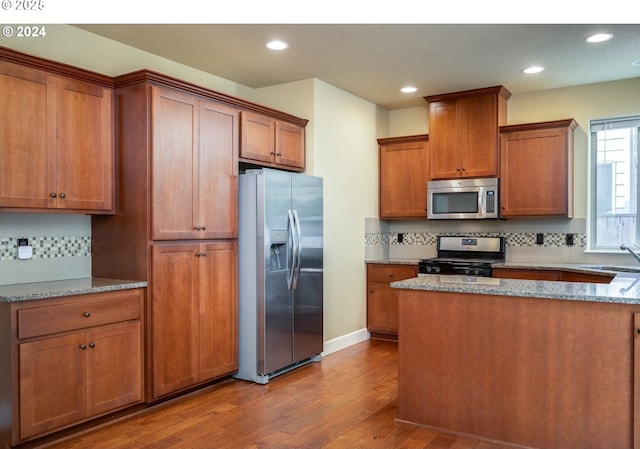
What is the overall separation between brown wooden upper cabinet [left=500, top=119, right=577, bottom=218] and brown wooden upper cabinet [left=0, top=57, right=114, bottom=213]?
12.0 ft

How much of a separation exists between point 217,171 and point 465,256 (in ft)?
9.71

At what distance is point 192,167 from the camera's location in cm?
354

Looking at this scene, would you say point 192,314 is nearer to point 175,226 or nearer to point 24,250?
point 175,226

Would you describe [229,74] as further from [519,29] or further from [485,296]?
[485,296]

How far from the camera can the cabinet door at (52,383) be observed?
8.59ft

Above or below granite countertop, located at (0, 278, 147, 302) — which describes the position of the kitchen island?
below

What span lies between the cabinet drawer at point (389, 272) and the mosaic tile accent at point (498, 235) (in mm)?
320

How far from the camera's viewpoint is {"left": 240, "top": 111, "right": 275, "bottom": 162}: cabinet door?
3988 mm

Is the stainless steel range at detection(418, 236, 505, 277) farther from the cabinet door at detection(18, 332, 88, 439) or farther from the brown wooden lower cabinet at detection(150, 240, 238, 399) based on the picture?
the cabinet door at detection(18, 332, 88, 439)

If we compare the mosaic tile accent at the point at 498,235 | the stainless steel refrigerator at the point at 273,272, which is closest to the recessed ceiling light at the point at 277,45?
the stainless steel refrigerator at the point at 273,272

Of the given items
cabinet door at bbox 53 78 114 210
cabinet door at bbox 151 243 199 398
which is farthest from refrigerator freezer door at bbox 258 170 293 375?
cabinet door at bbox 53 78 114 210
